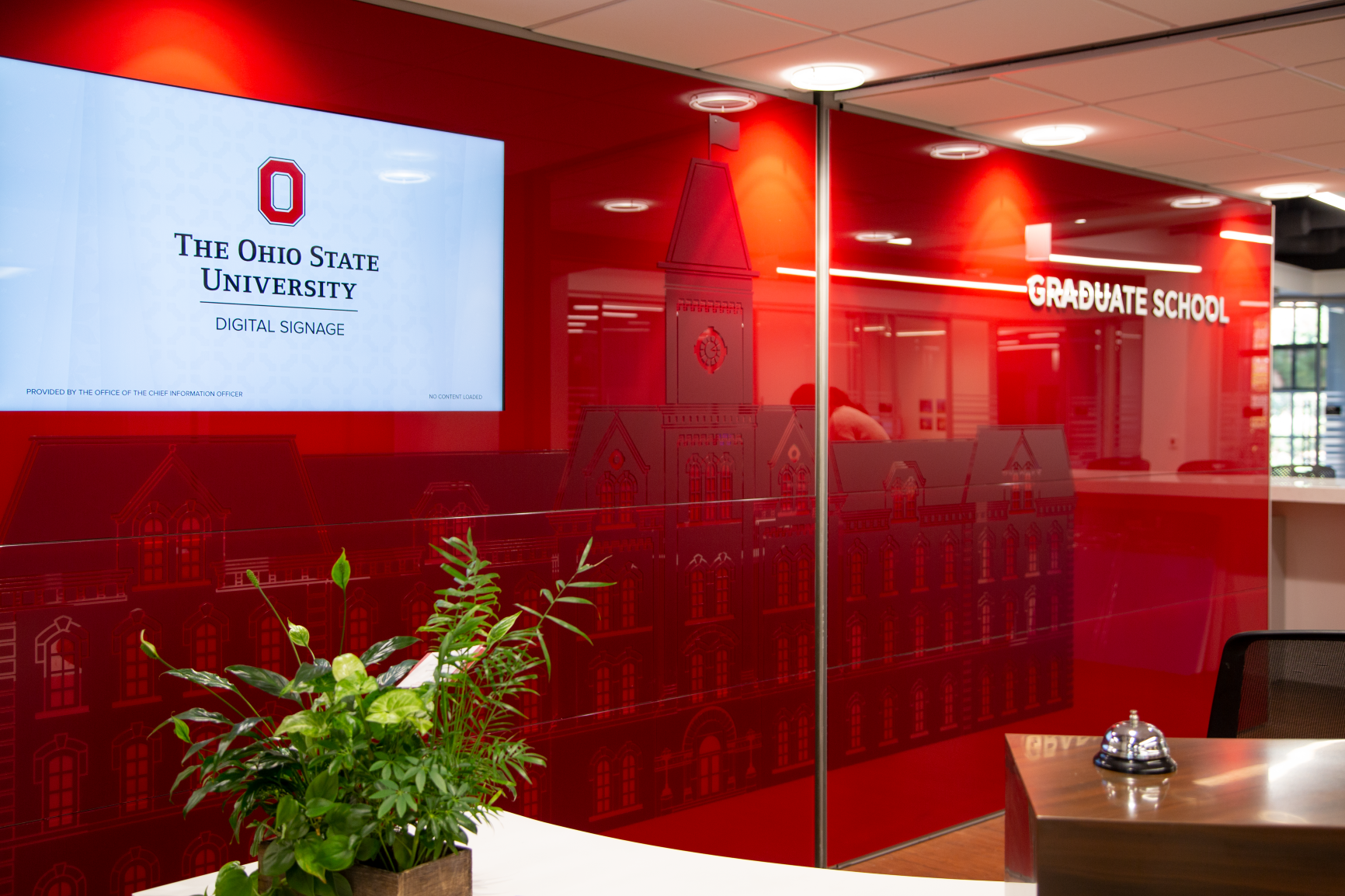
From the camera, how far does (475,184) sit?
10.9 feet

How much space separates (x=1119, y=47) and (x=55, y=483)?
3224 millimetres

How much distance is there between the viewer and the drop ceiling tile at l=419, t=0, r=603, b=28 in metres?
3.13

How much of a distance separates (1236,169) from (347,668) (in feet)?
17.4

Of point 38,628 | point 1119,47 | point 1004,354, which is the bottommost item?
point 38,628

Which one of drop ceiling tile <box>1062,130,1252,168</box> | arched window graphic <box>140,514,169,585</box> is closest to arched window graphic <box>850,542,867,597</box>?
drop ceiling tile <box>1062,130,1252,168</box>

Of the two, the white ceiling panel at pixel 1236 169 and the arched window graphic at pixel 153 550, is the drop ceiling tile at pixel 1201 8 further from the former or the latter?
the arched window graphic at pixel 153 550

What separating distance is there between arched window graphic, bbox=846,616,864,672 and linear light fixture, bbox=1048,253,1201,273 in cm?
186

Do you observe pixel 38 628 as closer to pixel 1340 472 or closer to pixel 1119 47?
pixel 1119 47

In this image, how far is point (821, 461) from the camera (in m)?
4.24

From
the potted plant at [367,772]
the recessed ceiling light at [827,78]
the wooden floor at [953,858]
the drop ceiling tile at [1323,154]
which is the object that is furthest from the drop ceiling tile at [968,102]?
the potted plant at [367,772]

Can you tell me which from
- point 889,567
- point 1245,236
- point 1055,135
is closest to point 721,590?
point 889,567

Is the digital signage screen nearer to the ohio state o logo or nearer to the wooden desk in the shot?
the ohio state o logo

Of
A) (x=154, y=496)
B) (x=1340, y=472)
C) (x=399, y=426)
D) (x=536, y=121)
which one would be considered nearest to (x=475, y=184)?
(x=536, y=121)

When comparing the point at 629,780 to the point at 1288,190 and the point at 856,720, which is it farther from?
the point at 1288,190
